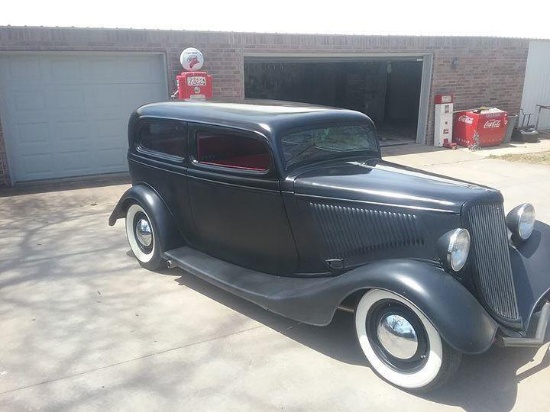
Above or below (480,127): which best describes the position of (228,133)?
above

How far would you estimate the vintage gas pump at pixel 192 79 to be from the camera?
857 centimetres

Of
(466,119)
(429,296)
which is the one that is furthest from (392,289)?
(466,119)

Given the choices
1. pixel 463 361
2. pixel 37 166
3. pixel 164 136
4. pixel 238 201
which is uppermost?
→ pixel 164 136

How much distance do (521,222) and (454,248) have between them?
124 cm

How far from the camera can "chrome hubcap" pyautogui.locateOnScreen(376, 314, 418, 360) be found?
10.1 ft

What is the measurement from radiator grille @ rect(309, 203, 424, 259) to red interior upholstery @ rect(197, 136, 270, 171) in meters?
0.97

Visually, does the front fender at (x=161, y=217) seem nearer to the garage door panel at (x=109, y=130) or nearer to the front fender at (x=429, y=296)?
the front fender at (x=429, y=296)

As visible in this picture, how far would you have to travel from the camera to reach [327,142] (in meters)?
4.07

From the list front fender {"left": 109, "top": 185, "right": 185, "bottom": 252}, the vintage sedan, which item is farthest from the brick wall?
front fender {"left": 109, "top": 185, "right": 185, "bottom": 252}

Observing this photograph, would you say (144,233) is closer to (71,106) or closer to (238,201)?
(238,201)

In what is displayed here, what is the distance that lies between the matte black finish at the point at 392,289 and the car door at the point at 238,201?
8.6 inches

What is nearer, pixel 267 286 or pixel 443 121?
pixel 267 286

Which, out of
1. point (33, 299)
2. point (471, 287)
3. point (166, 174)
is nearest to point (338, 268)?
point (471, 287)

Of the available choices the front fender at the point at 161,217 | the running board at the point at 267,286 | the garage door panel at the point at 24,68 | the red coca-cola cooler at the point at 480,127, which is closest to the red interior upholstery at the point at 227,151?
the front fender at the point at 161,217
